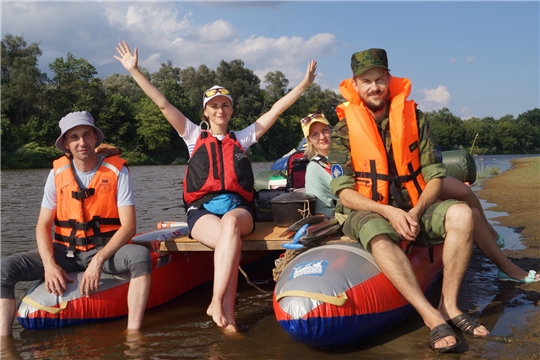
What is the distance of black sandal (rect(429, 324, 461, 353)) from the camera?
296 cm

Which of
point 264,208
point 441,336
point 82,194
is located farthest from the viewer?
point 264,208

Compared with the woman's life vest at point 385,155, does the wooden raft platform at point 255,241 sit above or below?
below

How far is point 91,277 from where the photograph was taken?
12.3 ft

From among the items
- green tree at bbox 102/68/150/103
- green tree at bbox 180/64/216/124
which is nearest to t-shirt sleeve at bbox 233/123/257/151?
green tree at bbox 102/68/150/103

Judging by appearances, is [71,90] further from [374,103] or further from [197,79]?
[374,103]

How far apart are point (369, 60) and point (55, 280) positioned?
8.78ft

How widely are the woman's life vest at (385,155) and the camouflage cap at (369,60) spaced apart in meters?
0.28

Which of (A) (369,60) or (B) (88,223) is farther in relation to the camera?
(B) (88,223)

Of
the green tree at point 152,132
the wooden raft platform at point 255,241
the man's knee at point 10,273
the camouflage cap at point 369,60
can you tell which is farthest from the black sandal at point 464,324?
the green tree at point 152,132

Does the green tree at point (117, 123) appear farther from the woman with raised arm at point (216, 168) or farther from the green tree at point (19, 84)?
the woman with raised arm at point (216, 168)

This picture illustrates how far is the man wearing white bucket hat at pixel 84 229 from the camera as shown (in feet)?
12.3

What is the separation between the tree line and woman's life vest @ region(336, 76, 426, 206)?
29104 mm

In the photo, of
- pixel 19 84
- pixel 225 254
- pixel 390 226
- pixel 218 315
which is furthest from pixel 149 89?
pixel 19 84

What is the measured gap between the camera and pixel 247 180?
4195mm
